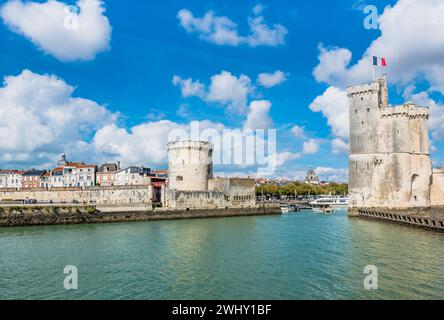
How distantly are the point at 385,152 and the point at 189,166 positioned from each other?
20.8 meters

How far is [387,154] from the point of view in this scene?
3456 centimetres

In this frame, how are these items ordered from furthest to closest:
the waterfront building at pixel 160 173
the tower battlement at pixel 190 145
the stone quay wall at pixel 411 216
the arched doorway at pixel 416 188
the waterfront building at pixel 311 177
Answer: the waterfront building at pixel 311 177 → the waterfront building at pixel 160 173 → the tower battlement at pixel 190 145 → the arched doorway at pixel 416 188 → the stone quay wall at pixel 411 216

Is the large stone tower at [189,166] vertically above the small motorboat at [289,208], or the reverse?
the large stone tower at [189,166]

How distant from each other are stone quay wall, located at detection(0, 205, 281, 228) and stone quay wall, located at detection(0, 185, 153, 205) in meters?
2.72

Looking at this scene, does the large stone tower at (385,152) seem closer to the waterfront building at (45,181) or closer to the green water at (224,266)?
the green water at (224,266)

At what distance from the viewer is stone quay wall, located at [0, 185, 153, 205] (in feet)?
125

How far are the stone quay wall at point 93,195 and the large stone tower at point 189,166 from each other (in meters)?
4.53

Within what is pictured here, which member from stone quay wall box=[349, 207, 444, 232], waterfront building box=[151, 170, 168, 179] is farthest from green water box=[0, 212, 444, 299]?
waterfront building box=[151, 170, 168, 179]

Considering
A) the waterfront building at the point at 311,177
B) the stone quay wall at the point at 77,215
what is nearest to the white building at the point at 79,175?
the stone quay wall at the point at 77,215

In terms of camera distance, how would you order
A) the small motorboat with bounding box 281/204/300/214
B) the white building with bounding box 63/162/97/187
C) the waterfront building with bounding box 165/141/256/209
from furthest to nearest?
the white building with bounding box 63/162/97/187 < the small motorboat with bounding box 281/204/300/214 < the waterfront building with bounding box 165/141/256/209

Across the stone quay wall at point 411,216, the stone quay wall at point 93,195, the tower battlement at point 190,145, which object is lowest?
the stone quay wall at point 411,216

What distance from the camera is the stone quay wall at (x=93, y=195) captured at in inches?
1503

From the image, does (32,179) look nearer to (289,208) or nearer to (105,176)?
(105,176)

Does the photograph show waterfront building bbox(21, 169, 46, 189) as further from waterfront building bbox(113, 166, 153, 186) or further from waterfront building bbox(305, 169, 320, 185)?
waterfront building bbox(305, 169, 320, 185)
